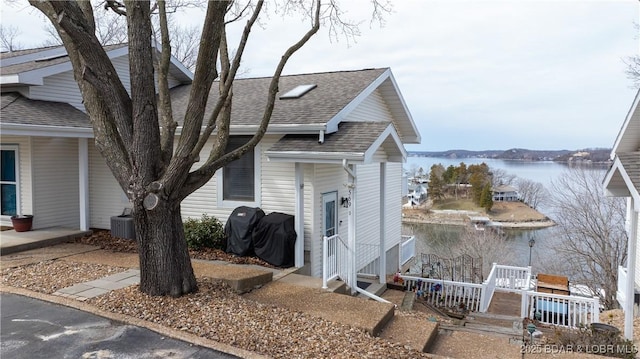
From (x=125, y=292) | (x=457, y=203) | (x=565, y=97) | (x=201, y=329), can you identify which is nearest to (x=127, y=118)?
(x=125, y=292)

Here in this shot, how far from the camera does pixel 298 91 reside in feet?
36.0

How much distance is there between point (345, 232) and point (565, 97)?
20.3 m

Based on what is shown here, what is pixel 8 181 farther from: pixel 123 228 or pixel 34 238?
pixel 123 228

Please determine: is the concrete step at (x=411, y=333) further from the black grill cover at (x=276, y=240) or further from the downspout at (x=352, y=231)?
the black grill cover at (x=276, y=240)

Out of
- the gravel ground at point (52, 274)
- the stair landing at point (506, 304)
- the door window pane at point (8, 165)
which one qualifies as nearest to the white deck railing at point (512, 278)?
the stair landing at point (506, 304)

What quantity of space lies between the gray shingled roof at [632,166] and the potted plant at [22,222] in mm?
12235

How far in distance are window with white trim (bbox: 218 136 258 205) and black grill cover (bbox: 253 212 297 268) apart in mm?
962

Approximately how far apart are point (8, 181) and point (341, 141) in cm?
865

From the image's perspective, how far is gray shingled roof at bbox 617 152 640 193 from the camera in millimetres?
6242

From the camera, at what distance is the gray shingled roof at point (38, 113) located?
9.13 m

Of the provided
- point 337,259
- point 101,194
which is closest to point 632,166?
point 337,259

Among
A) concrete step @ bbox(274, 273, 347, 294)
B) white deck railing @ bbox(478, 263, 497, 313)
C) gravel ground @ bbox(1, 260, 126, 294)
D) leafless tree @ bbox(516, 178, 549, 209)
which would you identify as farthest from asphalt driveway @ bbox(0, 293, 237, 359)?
leafless tree @ bbox(516, 178, 549, 209)

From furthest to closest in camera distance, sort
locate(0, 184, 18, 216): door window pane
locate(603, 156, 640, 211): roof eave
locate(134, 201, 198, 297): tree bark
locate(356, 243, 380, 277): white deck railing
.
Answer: locate(356, 243, 380, 277): white deck railing < locate(0, 184, 18, 216): door window pane < locate(603, 156, 640, 211): roof eave < locate(134, 201, 198, 297): tree bark

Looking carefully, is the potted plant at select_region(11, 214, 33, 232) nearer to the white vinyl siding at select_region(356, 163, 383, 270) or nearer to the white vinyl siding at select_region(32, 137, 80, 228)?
the white vinyl siding at select_region(32, 137, 80, 228)
